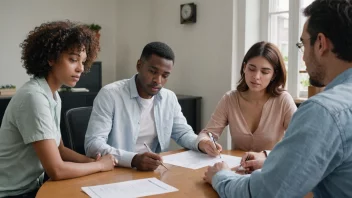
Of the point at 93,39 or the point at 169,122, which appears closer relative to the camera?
the point at 93,39

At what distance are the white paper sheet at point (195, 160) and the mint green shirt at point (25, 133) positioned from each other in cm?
55

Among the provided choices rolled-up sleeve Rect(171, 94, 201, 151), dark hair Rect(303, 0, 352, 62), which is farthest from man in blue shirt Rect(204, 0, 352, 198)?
rolled-up sleeve Rect(171, 94, 201, 151)

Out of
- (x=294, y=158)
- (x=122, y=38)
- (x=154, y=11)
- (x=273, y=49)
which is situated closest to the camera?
(x=294, y=158)

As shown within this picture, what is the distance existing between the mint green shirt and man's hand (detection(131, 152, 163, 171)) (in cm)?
35

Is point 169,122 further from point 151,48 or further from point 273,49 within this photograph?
point 273,49

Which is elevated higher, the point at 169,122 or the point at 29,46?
the point at 29,46

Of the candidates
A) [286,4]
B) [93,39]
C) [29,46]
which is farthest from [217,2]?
[29,46]

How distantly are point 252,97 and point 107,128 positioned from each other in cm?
90

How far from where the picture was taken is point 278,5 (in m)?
3.13

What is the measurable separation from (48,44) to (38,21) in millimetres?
2782

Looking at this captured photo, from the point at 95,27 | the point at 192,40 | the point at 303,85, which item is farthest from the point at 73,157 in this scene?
the point at 95,27

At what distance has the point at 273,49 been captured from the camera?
2.07m

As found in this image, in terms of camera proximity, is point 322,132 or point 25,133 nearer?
point 322,132

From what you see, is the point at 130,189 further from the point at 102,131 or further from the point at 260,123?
the point at 260,123
